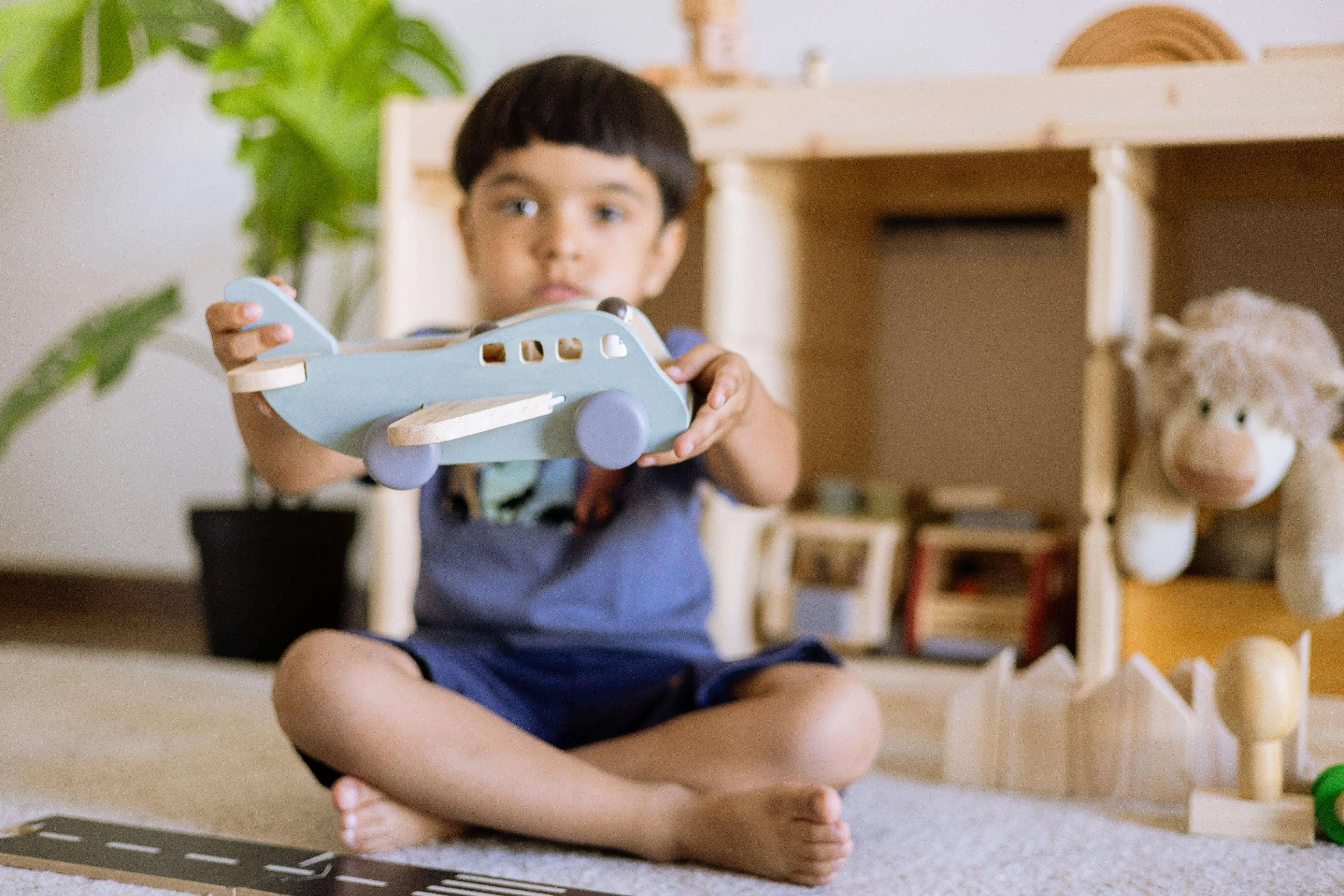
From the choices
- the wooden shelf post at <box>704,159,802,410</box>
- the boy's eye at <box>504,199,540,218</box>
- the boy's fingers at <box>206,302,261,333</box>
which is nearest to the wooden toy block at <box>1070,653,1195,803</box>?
the wooden shelf post at <box>704,159,802,410</box>

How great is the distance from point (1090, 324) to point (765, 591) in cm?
41

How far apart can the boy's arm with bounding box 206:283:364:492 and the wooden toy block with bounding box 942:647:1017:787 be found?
50 cm

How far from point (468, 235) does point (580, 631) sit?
332 millimetres

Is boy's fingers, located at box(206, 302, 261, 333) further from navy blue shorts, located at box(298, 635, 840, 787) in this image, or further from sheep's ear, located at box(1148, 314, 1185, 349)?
sheep's ear, located at box(1148, 314, 1185, 349)

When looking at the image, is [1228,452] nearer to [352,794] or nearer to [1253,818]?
[1253,818]

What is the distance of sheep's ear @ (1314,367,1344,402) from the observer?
3.33ft

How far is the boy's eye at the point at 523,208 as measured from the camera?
0.94 meters

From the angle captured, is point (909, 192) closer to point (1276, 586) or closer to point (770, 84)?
point (770, 84)

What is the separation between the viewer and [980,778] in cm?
100

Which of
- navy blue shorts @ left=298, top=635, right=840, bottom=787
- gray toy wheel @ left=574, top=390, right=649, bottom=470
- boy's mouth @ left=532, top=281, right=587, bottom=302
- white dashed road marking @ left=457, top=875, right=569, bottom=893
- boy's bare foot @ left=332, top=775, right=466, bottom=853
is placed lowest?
white dashed road marking @ left=457, top=875, right=569, bottom=893

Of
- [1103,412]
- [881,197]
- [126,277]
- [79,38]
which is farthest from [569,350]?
[126,277]

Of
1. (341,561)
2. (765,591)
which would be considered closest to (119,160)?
(341,561)

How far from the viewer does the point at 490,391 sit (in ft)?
2.31

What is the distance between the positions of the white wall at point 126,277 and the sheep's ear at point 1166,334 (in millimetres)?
1045
